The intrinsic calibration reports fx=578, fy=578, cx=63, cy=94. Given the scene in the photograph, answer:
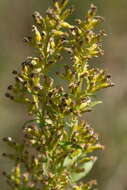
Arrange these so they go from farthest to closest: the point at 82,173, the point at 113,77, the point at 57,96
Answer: the point at 113,77 < the point at 82,173 < the point at 57,96

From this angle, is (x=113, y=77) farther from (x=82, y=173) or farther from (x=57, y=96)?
(x=57, y=96)

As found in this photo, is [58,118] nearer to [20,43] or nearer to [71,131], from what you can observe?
[71,131]

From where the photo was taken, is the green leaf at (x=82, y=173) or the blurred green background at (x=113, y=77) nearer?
the green leaf at (x=82, y=173)

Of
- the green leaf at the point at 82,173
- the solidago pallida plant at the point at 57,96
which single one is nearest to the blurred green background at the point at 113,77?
the green leaf at the point at 82,173

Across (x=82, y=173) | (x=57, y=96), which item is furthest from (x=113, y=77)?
(x=57, y=96)

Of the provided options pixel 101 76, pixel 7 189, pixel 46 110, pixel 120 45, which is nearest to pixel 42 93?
pixel 46 110

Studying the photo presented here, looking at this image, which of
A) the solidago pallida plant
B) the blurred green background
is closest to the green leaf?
the solidago pallida plant

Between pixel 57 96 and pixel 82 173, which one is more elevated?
pixel 57 96

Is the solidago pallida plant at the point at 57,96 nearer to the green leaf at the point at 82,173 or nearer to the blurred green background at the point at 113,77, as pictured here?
the green leaf at the point at 82,173
